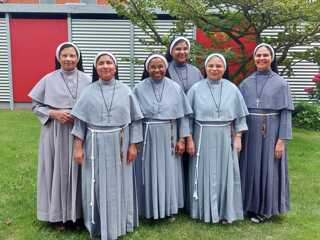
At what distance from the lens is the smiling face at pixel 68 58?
161 inches

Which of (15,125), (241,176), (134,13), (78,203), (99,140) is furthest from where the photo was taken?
(15,125)

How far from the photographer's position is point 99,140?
405cm

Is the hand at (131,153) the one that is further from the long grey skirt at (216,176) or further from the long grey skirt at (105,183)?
the long grey skirt at (216,176)

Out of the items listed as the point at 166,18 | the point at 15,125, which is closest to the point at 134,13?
the point at 166,18

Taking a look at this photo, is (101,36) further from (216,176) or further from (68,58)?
(216,176)

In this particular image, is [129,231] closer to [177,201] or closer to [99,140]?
[177,201]

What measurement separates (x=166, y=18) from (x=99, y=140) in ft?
27.1

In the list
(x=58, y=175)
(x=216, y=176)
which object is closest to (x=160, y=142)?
(x=216, y=176)

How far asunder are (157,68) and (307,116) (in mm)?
7395

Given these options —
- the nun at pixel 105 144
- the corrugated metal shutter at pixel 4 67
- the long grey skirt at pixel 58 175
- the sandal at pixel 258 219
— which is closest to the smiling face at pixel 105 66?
the nun at pixel 105 144

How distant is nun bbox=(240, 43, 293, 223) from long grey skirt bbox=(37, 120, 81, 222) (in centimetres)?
184

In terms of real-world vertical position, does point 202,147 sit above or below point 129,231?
above

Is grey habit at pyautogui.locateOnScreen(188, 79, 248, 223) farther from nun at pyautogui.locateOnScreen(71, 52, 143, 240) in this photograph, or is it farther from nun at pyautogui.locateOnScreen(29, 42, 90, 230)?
nun at pyautogui.locateOnScreen(29, 42, 90, 230)

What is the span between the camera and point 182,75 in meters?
4.88
